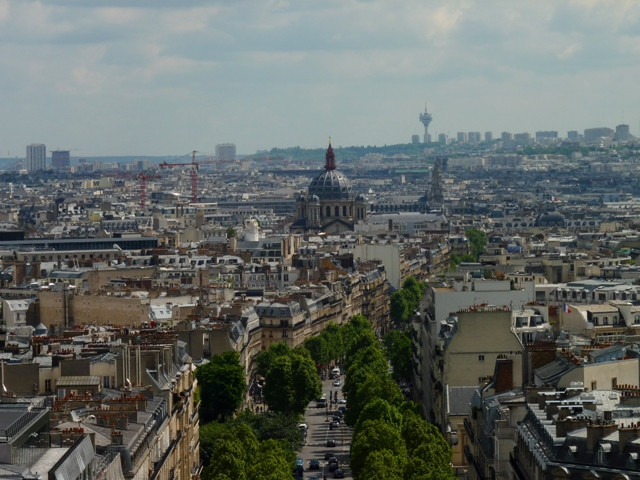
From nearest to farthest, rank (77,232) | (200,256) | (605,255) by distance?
1. (605,255)
2. (200,256)
3. (77,232)

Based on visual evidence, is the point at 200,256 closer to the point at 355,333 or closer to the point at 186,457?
the point at 355,333

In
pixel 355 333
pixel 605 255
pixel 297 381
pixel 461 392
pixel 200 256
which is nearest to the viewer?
pixel 461 392

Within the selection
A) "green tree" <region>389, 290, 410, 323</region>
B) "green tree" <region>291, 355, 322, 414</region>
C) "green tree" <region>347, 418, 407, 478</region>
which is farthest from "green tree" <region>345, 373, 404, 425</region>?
"green tree" <region>389, 290, 410, 323</region>

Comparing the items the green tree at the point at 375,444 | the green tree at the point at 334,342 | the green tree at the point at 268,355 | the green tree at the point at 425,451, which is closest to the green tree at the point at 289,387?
the green tree at the point at 268,355

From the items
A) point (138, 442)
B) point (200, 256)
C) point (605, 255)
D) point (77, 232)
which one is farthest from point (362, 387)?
point (77, 232)

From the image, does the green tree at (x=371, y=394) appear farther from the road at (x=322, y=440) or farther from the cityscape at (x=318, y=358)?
the road at (x=322, y=440)
